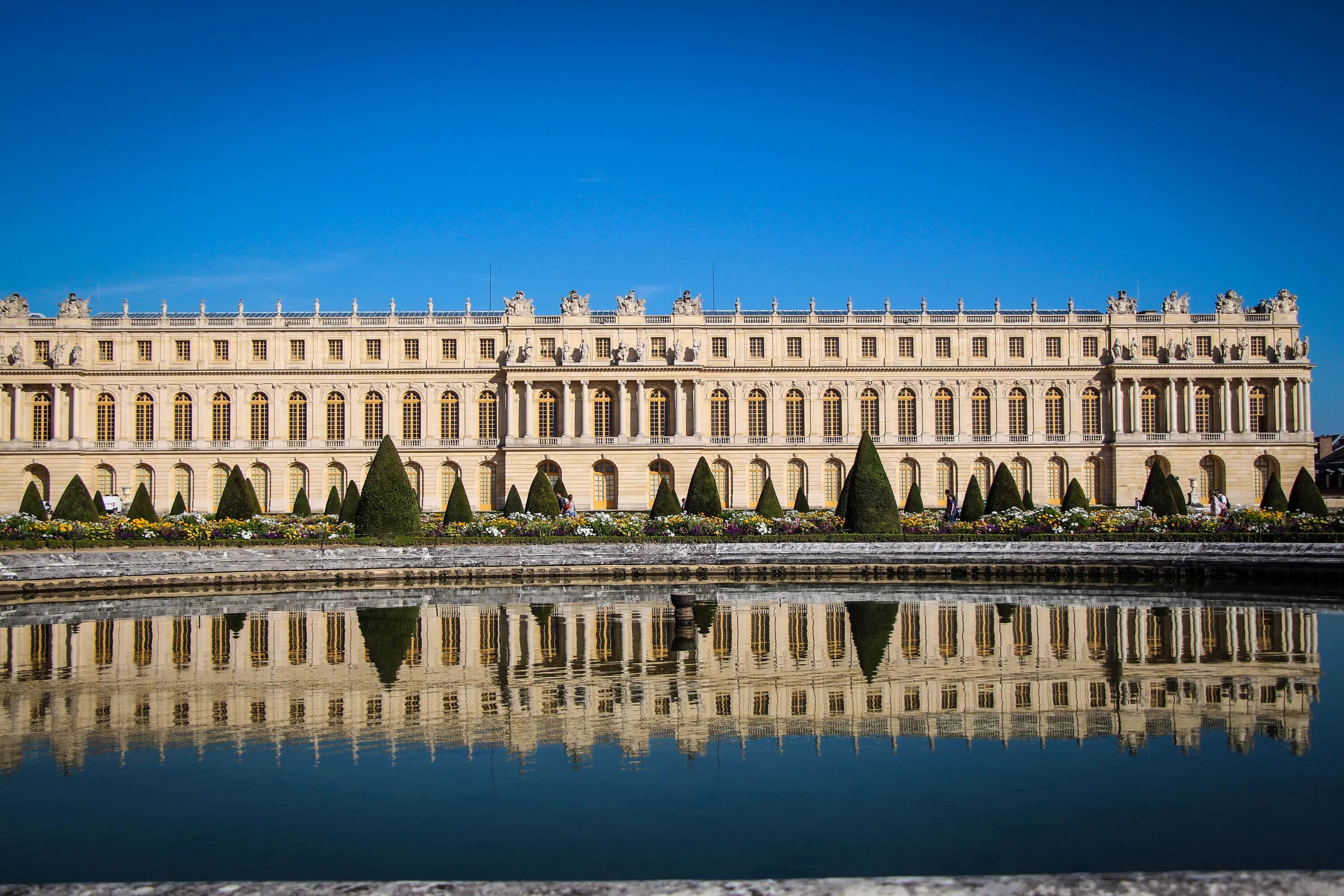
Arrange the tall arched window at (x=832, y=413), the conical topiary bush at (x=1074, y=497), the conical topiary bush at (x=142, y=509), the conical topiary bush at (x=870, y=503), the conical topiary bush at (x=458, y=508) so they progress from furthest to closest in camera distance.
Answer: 1. the tall arched window at (x=832, y=413)
2. the conical topiary bush at (x=1074, y=497)
3. the conical topiary bush at (x=458, y=508)
4. the conical topiary bush at (x=142, y=509)
5. the conical topiary bush at (x=870, y=503)

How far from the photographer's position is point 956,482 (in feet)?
184

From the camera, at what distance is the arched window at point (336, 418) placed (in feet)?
183

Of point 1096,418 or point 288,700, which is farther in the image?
point 1096,418

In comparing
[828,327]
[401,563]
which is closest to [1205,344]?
[828,327]

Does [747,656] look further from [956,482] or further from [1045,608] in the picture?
[956,482]

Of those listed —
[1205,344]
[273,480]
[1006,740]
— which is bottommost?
[1006,740]

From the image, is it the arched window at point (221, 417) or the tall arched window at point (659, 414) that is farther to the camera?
the arched window at point (221, 417)

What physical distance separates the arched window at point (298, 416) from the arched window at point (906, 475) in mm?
29223

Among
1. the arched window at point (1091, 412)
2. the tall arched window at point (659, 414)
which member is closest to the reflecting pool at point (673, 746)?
the tall arched window at point (659, 414)

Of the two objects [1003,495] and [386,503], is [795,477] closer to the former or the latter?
[1003,495]

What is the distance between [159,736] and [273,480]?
45379 millimetres

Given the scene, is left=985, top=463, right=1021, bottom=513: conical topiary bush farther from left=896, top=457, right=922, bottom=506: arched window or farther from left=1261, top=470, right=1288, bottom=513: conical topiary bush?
left=896, top=457, right=922, bottom=506: arched window

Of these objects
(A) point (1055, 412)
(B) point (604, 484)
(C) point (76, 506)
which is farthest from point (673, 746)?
(A) point (1055, 412)

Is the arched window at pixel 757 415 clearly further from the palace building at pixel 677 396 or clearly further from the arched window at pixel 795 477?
the arched window at pixel 795 477
